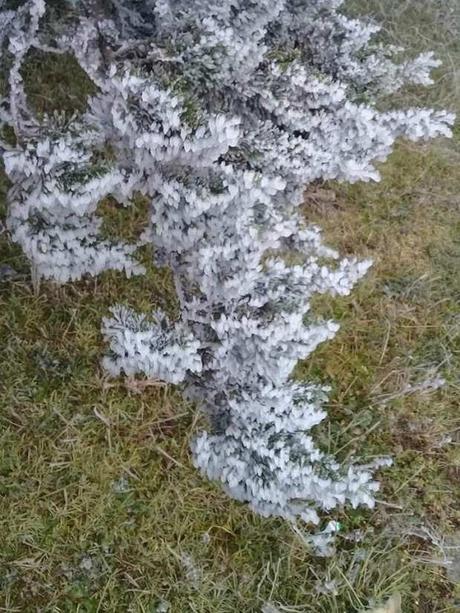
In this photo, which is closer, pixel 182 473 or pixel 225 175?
pixel 225 175

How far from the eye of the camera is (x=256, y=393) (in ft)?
6.48

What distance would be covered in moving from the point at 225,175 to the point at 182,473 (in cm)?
89

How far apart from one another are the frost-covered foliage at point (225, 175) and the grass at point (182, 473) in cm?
17

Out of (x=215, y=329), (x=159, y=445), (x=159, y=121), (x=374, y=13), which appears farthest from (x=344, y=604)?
(x=374, y=13)

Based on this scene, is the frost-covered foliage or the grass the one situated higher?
the frost-covered foliage

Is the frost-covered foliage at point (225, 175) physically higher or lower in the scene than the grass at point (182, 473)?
higher

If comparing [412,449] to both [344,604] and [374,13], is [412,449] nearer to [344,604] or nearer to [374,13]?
[344,604]

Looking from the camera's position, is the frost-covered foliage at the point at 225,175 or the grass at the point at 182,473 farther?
the grass at the point at 182,473

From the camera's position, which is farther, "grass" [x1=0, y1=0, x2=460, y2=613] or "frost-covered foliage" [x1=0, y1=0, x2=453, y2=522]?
"grass" [x1=0, y1=0, x2=460, y2=613]

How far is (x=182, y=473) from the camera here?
7.14 ft

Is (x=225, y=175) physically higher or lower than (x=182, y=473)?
higher

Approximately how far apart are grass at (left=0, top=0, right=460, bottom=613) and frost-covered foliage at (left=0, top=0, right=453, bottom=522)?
17 centimetres

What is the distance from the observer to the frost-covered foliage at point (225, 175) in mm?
1758

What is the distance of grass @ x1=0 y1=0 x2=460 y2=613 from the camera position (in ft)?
6.68
